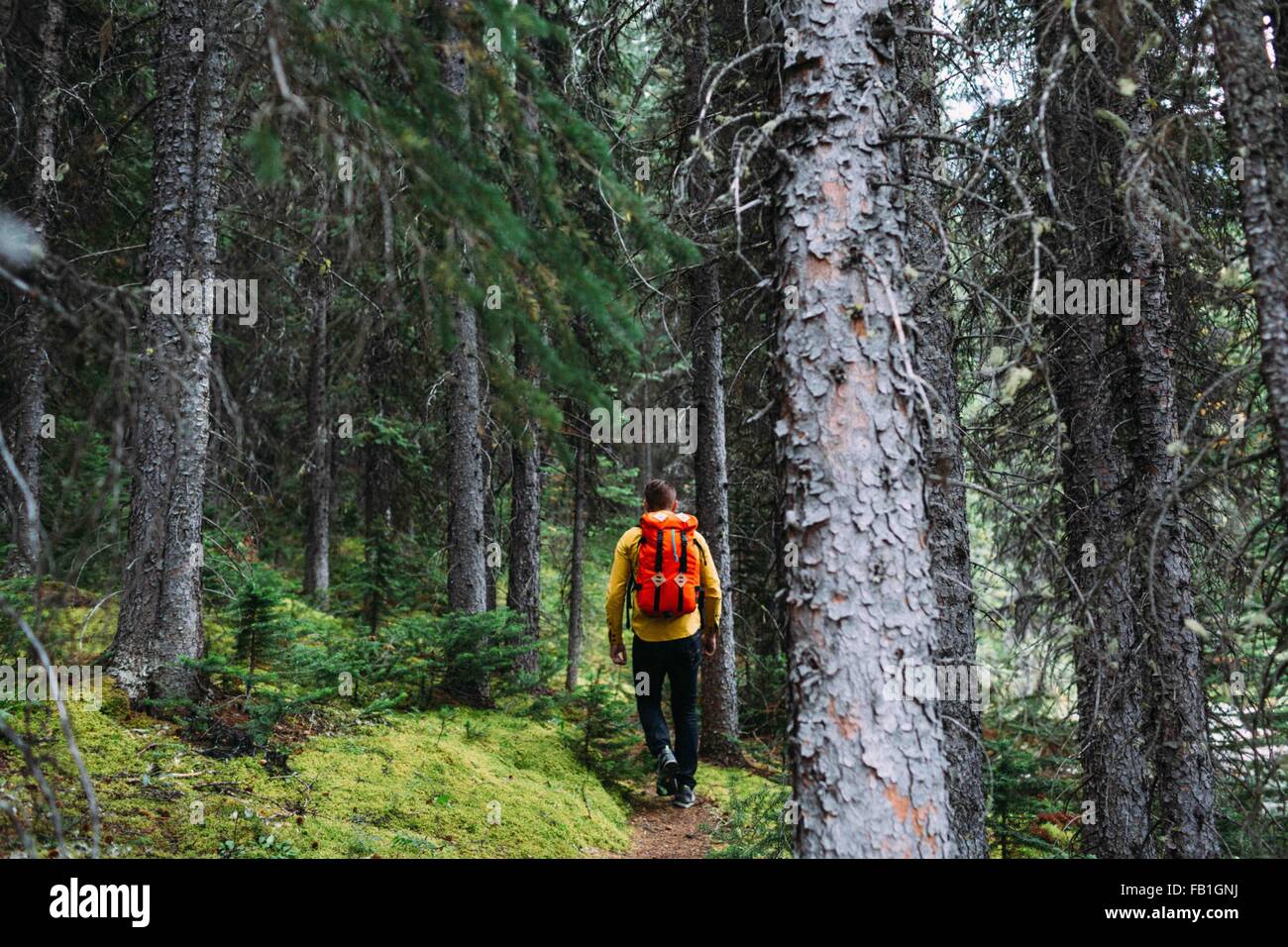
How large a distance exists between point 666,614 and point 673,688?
2.62 feet

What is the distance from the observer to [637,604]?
696 centimetres

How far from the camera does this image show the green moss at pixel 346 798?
4695mm

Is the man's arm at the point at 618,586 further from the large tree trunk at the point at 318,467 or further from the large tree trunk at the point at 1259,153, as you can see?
the large tree trunk at the point at 318,467

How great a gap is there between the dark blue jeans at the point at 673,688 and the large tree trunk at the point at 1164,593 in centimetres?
341

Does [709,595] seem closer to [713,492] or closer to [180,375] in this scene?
[713,492]

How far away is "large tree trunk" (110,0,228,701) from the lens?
6.34m

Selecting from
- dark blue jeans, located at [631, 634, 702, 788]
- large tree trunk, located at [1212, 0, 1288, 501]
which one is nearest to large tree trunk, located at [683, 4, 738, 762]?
dark blue jeans, located at [631, 634, 702, 788]

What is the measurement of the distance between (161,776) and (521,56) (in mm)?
4857

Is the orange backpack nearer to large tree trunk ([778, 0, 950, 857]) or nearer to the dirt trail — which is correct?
the dirt trail

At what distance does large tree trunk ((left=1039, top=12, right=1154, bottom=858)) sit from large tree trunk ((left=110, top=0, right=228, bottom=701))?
6.55m
